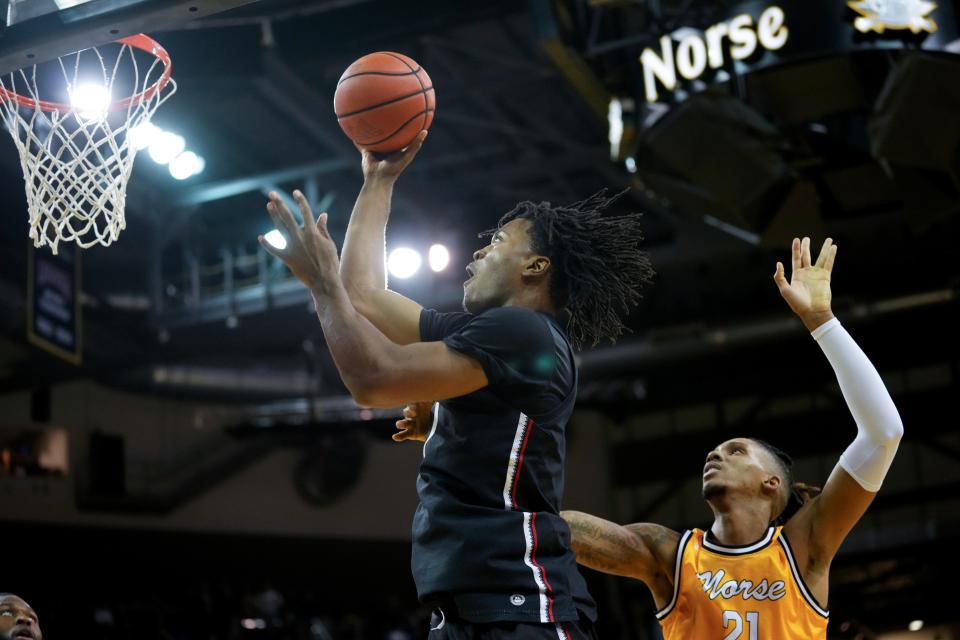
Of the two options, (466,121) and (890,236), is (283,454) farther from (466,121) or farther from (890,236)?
(890,236)

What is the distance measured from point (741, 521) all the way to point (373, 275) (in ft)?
5.13

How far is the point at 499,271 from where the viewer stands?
3365 millimetres

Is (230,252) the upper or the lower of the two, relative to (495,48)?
lower

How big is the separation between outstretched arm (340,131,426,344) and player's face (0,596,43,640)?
8.79 feet

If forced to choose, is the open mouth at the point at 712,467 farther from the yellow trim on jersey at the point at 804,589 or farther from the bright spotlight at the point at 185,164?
the bright spotlight at the point at 185,164

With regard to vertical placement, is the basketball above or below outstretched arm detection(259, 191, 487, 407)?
above

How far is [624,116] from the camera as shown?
8727 mm

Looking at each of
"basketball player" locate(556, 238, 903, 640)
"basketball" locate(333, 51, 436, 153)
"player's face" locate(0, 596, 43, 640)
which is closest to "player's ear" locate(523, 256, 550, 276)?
"basketball" locate(333, 51, 436, 153)

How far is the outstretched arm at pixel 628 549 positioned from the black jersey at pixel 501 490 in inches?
36.4

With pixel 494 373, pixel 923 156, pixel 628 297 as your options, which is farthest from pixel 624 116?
pixel 494 373

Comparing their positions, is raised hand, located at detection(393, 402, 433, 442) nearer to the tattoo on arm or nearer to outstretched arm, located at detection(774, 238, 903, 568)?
the tattoo on arm

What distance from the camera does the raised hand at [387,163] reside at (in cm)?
355

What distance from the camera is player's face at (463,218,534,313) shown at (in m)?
3.34

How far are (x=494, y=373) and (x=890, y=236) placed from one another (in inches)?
567
